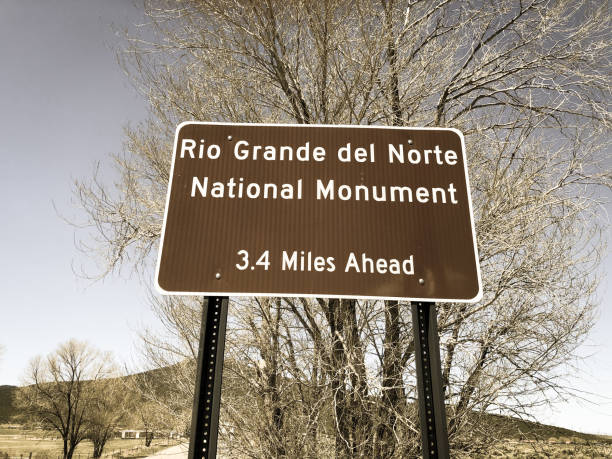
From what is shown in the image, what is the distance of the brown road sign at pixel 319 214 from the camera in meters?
1.31

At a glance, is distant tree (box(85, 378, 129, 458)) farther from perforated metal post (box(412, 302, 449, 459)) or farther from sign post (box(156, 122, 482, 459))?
perforated metal post (box(412, 302, 449, 459))

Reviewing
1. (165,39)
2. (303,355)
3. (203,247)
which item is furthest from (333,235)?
(165,39)

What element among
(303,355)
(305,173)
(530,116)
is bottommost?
(303,355)

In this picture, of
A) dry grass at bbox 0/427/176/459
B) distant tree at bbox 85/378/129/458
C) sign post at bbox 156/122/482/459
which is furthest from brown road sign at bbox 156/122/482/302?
distant tree at bbox 85/378/129/458

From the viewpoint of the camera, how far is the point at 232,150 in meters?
1.51

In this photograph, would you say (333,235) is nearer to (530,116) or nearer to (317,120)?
(317,120)

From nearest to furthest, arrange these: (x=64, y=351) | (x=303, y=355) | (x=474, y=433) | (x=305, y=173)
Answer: (x=305, y=173)
(x=474, y=433)
(x=303, y=355)
(x=64, y=351)

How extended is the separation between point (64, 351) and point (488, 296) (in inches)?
2042

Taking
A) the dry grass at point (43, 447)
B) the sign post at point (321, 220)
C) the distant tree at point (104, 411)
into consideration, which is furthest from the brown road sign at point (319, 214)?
the distant tree at point (104, 411)

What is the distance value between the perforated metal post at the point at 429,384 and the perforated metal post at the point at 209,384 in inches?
25.3

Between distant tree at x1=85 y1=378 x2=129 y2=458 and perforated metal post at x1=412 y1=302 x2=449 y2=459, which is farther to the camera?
distant tree at x1=85 y1=378 x2=129 y2=458

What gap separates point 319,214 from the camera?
140 cm

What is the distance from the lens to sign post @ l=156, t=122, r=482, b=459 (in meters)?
1.30

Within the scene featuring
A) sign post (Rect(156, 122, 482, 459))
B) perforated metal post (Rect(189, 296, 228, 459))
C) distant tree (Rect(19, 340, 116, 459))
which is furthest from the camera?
distant tree (Rect(19, 340, 116, 459))
